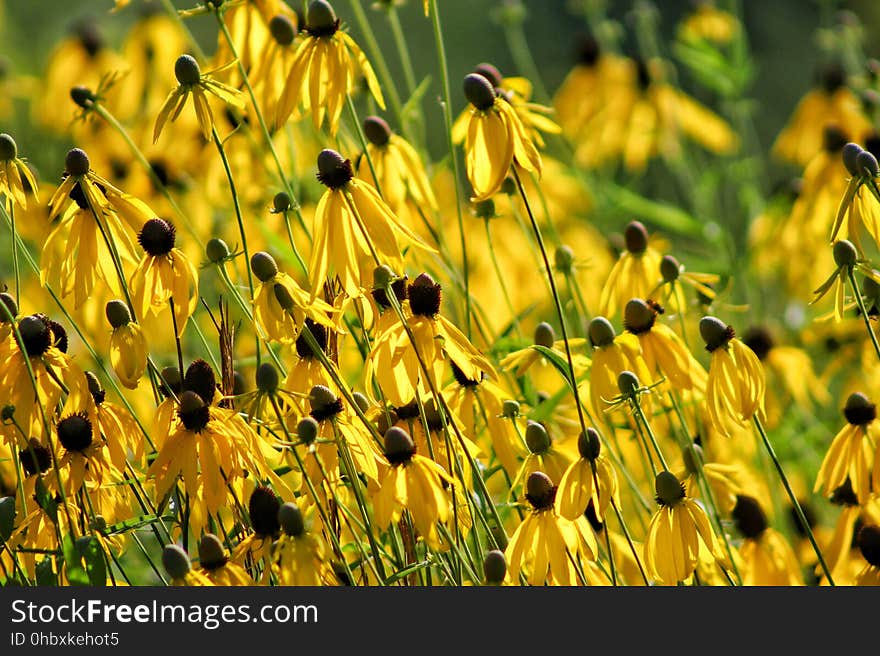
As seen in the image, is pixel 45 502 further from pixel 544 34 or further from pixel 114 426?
pixel 544 34

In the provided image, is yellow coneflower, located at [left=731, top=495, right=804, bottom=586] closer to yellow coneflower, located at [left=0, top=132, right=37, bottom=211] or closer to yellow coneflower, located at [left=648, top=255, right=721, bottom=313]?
yellow coneflower, located at [left=648, top=255, right=721, bottom=313]

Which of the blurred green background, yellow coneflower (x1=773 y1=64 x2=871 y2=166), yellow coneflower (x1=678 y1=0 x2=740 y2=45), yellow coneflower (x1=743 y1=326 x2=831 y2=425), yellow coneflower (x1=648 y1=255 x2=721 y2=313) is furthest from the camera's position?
the blurred green background

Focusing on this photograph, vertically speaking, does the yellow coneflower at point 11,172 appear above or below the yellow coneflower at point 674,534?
above

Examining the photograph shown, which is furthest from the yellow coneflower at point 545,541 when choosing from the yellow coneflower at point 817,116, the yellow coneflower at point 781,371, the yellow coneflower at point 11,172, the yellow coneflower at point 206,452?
the yellow coneflower at point 817,116

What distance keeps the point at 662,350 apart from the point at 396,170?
1.21 feet

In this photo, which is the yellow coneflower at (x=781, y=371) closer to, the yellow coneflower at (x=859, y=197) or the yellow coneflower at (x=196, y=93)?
the yellow coneflower at (x=859, y=197)

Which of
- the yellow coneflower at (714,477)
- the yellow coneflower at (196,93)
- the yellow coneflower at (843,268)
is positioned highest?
the yellow coneflower at (196,93)

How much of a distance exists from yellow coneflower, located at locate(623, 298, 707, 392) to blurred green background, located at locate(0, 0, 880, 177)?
2.92 m

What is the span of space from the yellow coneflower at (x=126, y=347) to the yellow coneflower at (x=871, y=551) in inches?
25.4

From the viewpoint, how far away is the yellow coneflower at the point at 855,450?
3.66 feet

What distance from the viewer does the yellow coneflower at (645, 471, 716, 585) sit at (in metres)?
0.99

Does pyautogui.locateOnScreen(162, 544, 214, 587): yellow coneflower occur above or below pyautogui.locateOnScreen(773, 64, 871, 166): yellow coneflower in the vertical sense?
below

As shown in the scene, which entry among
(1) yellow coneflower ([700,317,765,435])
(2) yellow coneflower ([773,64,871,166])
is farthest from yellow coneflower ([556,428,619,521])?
(2) yellow coneflower ([773,64,871,166])

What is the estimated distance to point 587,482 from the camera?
1016mm
